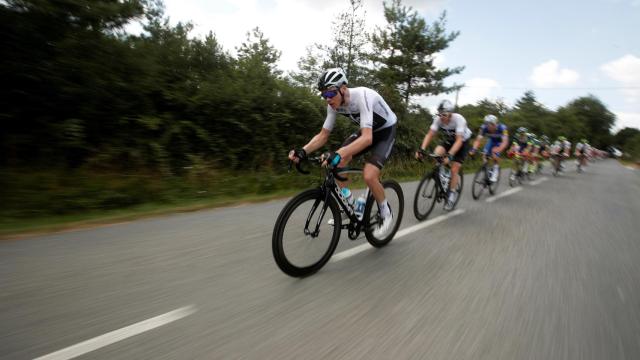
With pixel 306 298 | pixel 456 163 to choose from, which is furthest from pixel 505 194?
pixel 306 298

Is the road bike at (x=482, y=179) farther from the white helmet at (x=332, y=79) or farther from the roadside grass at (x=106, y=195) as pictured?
the white helmet at (x=332, y=79)

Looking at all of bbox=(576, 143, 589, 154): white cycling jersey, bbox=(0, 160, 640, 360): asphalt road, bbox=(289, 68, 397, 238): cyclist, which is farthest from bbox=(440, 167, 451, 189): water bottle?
bbox=(576, 143, 589, 154): white cycling jersey

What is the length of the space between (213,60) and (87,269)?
28.2 ft

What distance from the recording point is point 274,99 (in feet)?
36.6

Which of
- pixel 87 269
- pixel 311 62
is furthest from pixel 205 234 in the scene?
pixel 311 62

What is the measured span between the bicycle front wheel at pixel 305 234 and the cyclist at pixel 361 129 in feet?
1.51

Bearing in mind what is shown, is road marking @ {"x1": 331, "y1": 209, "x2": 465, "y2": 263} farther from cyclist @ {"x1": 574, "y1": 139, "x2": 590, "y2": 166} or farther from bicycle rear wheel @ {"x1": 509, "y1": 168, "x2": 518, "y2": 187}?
cyclist @ {"x1": 574, "y1": 139, "x2": 590, "y2": 166}

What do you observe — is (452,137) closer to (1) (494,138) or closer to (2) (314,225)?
(1) (494,138)

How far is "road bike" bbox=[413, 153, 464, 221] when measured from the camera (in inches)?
253

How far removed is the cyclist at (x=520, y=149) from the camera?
12.5 metres

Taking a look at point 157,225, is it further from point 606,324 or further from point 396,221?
point 606,324

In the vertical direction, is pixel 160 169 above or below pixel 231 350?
above

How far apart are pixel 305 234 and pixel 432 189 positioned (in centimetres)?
383

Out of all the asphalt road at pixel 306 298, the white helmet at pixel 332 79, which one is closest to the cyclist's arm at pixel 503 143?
the asphalt road at pixel 306 298
